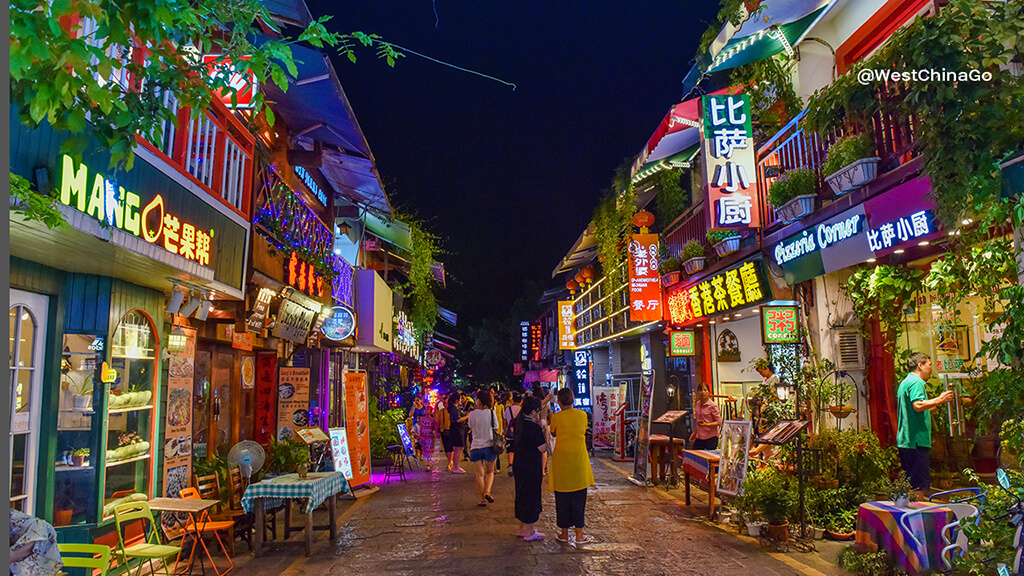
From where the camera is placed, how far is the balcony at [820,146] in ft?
25.4

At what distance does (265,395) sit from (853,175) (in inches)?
394

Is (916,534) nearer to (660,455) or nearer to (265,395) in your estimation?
(660,455)

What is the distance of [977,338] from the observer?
377 inches

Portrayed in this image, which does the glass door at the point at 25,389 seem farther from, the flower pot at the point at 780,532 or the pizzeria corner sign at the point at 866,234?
the pizzeria corner sign at the point at 866,234

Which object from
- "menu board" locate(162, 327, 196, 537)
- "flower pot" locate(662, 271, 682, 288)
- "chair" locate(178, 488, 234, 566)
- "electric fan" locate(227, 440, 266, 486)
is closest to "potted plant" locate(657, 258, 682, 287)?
"flower pot" locate(662, 271, 682, 288)

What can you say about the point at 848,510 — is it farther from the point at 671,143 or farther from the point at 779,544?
the point at 671,143

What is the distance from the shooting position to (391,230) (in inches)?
784

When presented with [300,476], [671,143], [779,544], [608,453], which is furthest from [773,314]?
[608,453]

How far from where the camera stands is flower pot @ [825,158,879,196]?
8.23m

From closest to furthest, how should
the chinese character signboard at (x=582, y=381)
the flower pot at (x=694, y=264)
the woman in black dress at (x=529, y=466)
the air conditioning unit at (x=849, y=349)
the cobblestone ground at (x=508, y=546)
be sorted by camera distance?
the cobblestone ground at (x=508, y=546)
the woman in black dress at (x=529, y=466)
the air conditioning unit at (x=849, y=349)
the flower pot at (x=694, y=264)
the chinese character signboard at (x=582, y=381)

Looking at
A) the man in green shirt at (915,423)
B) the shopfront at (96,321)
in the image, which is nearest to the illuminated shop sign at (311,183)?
the shopfront at (96,321)

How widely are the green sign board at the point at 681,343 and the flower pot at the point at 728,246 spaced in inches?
136

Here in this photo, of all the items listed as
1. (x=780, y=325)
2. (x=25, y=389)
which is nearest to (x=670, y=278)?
(x=780, y=325)

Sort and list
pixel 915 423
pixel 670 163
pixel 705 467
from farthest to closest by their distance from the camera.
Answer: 1. pixel 670 163
2. pixel 705 467
3. pixel 915 423
